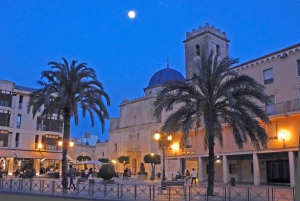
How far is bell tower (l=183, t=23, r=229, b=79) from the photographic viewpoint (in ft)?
189

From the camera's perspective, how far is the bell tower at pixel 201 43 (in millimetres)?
57469

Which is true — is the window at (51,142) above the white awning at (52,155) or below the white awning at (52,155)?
above

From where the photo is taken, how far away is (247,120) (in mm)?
18031

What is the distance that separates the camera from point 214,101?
18.8 meters

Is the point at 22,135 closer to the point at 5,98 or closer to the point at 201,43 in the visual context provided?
the point at 5,98

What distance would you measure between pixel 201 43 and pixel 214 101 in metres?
41.0

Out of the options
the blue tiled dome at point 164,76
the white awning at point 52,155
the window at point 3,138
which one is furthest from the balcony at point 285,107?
the blue tiled dome at point 164,76

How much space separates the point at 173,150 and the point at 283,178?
13.6m

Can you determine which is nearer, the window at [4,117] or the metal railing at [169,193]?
the metal railing at [169,193]

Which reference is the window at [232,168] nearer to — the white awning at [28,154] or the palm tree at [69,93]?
the palm tree at [69,93]

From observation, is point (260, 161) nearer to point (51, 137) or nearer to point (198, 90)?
point (198, 90)

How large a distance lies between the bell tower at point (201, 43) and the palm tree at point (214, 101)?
126ft

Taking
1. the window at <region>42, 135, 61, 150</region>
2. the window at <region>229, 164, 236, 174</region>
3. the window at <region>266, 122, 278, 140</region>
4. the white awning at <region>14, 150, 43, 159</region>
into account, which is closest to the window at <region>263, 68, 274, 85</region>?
the window at <region>266, 122, 278, 140</region>

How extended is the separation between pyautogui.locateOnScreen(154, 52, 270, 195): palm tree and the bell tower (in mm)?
38260
